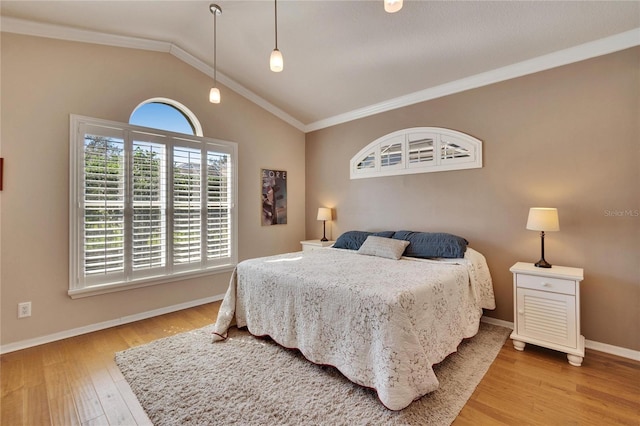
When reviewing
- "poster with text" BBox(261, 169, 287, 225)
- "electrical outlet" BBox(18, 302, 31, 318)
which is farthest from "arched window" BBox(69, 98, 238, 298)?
"poster with text" BBox(261, 169, 287, 225)

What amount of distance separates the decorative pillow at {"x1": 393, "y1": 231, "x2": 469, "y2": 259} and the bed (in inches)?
3.1

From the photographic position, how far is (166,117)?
141 inches

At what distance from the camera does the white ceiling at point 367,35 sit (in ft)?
7.72

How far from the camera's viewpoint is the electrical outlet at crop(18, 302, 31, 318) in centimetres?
262

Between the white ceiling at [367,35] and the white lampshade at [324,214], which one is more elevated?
the white ceiling at [367,35]

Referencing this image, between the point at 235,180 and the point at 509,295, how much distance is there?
361cm

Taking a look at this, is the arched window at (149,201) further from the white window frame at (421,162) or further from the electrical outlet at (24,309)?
the white window frame at (421,162)

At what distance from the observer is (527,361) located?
2.34 meters

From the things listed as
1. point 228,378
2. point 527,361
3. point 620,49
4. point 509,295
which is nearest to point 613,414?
point 527,361

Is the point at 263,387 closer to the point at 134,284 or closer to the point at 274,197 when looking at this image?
the point at 134,284

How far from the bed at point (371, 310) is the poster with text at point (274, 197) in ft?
5.20

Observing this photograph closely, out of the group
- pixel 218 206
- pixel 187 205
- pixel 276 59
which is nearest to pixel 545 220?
pixel 276 59

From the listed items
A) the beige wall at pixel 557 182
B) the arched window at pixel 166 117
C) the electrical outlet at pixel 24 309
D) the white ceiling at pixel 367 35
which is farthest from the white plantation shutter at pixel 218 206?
the beige wall at pixel 557 182

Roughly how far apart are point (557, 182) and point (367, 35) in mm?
2279
